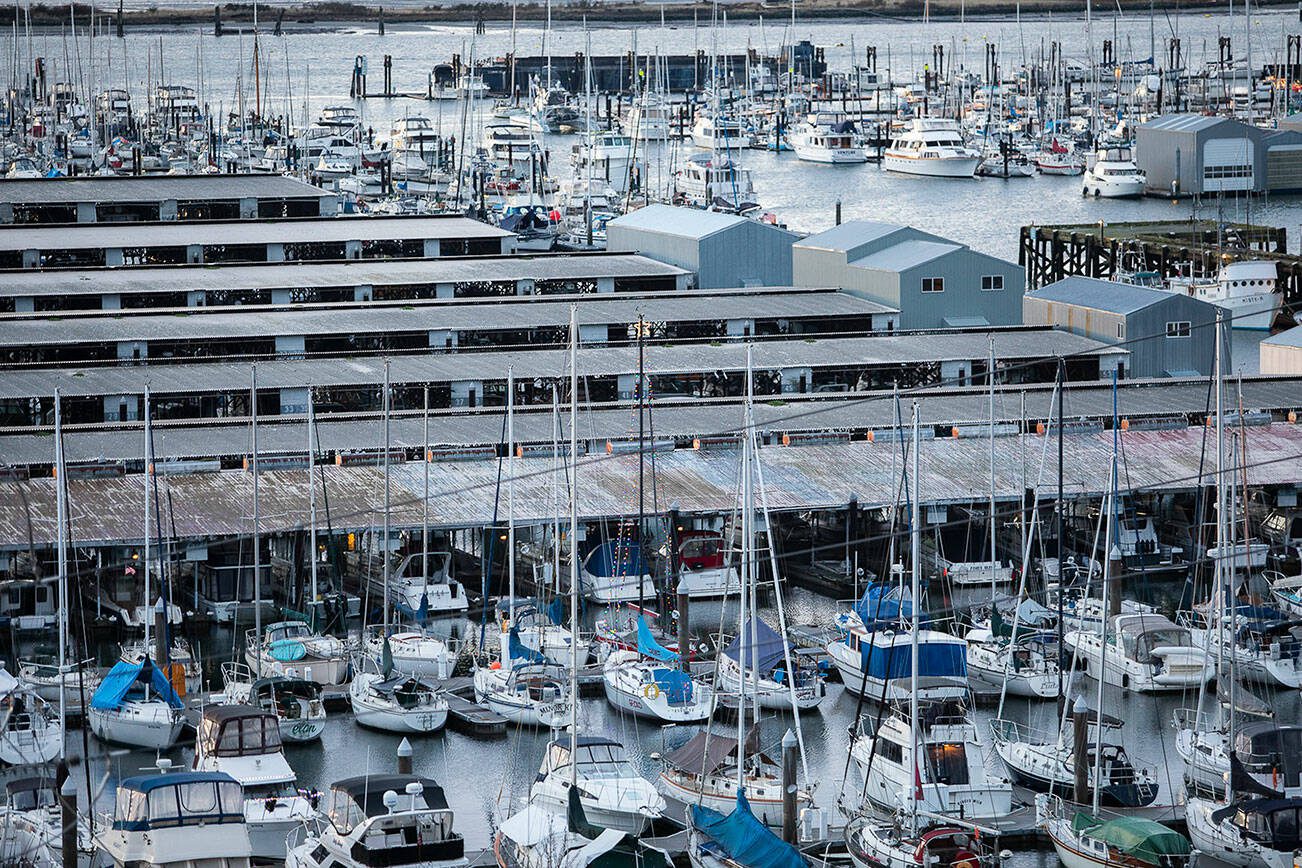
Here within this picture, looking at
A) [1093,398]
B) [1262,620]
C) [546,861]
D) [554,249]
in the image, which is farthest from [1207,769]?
[554,249]

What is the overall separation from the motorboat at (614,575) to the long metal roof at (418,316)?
15.6 meters

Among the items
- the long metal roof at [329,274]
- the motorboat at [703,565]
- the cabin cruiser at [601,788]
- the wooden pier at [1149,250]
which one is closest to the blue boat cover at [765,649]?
the cabin cruiser at [601,788]

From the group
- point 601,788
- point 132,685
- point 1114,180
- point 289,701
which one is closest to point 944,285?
point 289,701

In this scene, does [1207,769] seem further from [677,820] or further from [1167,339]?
[1167,339]

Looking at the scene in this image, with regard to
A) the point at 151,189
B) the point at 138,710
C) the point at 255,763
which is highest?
the point at 151,189

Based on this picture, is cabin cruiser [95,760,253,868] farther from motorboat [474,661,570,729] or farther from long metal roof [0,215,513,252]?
long metal roof [0,215,513,252]

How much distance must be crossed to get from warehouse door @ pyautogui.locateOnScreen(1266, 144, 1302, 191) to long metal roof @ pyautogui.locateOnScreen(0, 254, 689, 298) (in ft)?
157

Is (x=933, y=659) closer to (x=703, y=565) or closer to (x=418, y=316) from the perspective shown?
(x=703, y=565)

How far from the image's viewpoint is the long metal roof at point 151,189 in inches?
3403

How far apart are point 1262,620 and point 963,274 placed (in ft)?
82.3

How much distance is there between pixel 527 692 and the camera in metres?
37.8

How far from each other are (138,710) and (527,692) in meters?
6.20

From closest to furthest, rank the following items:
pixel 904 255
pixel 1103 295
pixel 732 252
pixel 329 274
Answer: pixel 1103 295 < pixel 904 255 < pixel 329 274 < pixel 732 252

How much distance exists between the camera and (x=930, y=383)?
189 ft
